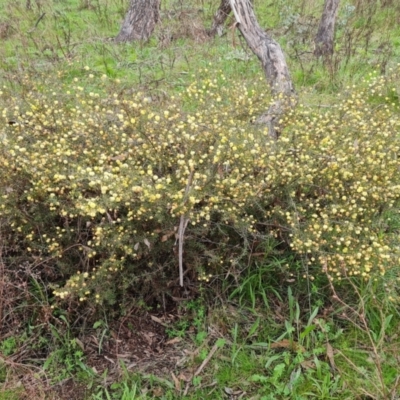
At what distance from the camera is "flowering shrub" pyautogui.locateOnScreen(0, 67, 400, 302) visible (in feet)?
9.09

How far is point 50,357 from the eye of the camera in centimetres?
285

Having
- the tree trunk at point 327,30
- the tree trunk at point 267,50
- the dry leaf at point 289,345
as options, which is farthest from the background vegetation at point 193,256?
the tree trunk at point 327,30

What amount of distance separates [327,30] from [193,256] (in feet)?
16.6

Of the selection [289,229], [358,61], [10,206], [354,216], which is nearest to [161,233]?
[289,229]

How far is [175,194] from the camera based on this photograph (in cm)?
262

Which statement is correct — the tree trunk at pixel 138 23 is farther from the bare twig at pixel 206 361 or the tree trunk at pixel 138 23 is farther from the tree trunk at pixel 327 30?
the bare twig at pixel 206 361

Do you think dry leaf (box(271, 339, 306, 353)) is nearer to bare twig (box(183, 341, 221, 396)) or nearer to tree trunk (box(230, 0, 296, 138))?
bare twig (box(183, 341, 221, 396))

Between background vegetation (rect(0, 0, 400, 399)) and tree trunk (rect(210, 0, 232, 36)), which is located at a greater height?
tree trunk (rect(210, 0, 232, 36))

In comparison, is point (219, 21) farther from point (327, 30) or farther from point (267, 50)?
point (267, 50)

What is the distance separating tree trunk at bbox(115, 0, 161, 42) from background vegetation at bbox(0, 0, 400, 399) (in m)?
4.13

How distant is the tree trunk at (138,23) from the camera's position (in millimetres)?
7129

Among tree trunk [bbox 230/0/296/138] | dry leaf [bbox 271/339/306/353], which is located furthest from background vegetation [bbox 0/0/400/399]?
tree trunk [bbox 230/0/296/138]

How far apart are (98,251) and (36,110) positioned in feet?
3.94

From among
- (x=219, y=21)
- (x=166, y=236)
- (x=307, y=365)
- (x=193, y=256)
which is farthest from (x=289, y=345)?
(x=219, y=21)
